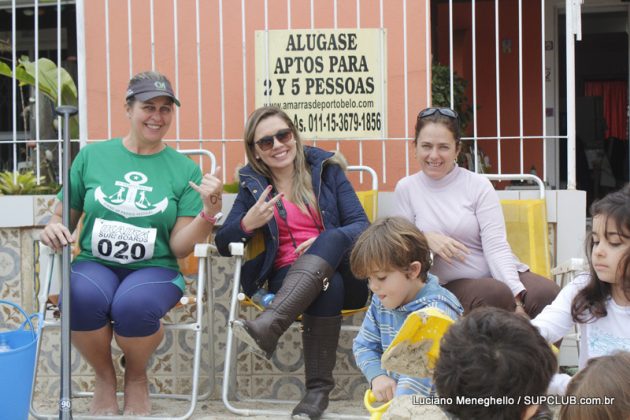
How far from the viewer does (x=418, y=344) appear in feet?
7.27

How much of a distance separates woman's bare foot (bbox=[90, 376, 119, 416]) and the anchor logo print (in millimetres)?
710

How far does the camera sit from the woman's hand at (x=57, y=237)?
356cm

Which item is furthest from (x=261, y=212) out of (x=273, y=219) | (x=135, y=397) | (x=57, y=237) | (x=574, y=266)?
(x=574, y=266)

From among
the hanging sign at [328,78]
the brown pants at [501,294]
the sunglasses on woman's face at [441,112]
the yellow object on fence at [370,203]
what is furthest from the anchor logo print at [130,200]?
the brown pants at [501,294]

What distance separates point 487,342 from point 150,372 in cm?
297

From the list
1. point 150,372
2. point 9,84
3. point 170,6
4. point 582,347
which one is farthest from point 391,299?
point 9,84

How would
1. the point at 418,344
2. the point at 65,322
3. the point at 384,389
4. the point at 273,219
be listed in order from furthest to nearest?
1. the point at 273,219
2. the point at 65,322
3. the point at 384,389
4. the point at 418,344

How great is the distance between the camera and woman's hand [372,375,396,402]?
254 centimetres

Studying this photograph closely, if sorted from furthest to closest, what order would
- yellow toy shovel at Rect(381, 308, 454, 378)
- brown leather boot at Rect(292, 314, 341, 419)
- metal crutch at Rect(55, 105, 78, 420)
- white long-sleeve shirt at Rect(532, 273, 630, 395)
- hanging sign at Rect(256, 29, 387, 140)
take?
hanging sign at Rect(256, 29, 387, 140) < brown leather boot at Rect(292, 314, 341, 419) < metal crutch at Rect(55, 105, 78, 420) < white long-sleeve shirt at Rect(532, 273, 630, 395) < yellow toy shovel at Rect(381, 308, 454, 378)

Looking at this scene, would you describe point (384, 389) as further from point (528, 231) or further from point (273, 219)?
point (528, 231)

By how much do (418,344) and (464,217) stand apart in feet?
5.64

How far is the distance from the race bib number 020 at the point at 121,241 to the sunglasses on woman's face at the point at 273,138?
60 centimetres

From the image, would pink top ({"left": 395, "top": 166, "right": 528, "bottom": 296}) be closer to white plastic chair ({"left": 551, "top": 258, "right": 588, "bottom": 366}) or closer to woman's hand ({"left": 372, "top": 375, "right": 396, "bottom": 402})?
white plastic chair ({"left": 551, "top": 258, "right": 588, "bottom": 366})

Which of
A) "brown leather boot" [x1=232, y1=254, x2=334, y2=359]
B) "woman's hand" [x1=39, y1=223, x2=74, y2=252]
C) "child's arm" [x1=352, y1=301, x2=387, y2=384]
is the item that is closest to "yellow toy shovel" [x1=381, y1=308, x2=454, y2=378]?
"child's arm" [x1=352, y1=301, x2=387, y2=384]
